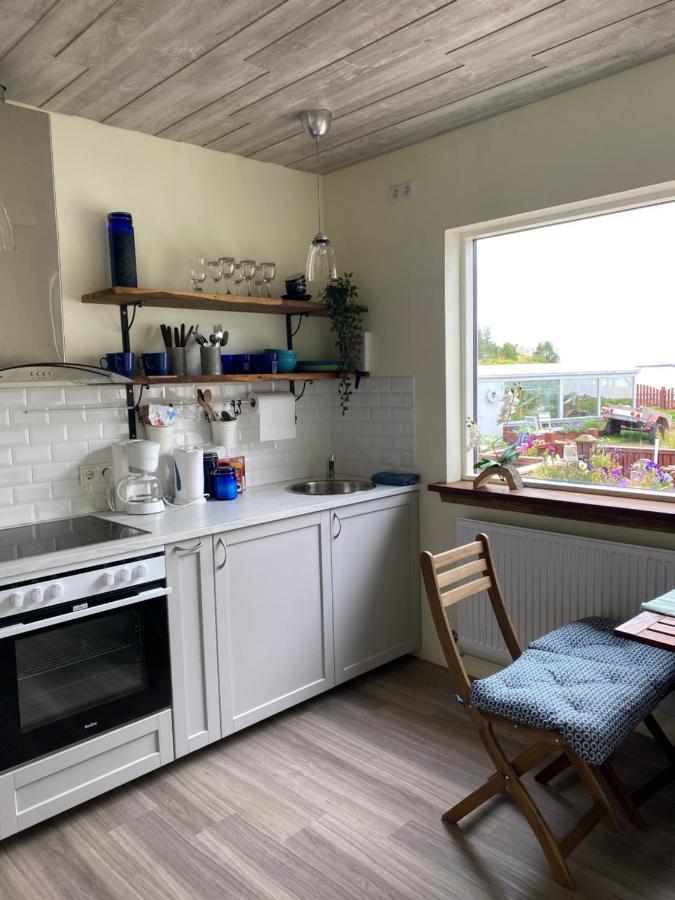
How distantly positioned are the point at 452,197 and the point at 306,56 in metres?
1.08

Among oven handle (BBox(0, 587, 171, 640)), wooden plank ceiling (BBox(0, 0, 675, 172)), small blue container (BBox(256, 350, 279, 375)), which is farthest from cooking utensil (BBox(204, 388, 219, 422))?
wooden plank ceiling (BBox(0, 0, 675, 172))

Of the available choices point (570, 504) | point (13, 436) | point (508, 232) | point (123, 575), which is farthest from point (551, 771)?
point (13, 436)

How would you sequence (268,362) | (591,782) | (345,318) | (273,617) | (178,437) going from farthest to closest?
(345,318)
(268,362)
(178,437)
(273,617)
(591,782)

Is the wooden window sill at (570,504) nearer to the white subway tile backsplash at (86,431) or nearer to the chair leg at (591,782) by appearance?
the chair leg at (591,782)

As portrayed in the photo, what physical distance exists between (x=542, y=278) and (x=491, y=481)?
931 mm

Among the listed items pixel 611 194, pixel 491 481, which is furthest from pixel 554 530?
pixel 611 194

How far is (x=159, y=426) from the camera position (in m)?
3.03

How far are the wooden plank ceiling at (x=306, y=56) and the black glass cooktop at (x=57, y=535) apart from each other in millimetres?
1574

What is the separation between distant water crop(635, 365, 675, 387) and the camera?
2.70 metres

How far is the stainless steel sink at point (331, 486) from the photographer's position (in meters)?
3.50

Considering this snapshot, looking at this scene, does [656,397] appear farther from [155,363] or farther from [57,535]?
[57,535]

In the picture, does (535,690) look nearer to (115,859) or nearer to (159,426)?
(115,859)

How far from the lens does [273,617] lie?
2.87 metres

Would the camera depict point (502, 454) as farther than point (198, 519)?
Yes
